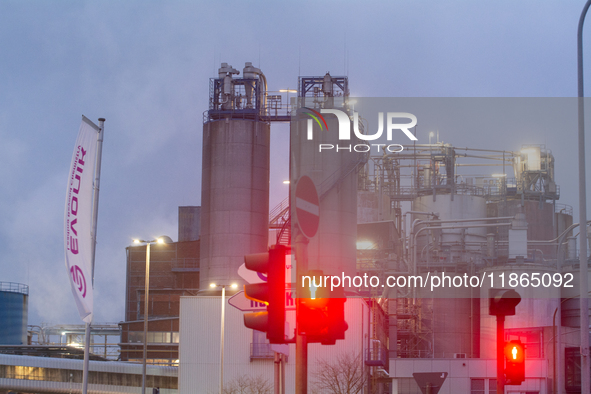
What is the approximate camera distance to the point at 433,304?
45.2 metres

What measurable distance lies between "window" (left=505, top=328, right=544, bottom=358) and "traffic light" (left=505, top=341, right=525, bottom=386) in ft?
104

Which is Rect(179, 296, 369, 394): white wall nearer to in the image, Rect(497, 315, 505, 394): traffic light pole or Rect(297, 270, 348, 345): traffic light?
Rect(497, 315, 505, 394): traffic light pole

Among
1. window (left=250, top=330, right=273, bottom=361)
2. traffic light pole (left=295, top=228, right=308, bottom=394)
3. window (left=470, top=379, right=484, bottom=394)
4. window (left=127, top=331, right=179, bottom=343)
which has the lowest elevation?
window (left=470, top=379, right=484, bottom=394)

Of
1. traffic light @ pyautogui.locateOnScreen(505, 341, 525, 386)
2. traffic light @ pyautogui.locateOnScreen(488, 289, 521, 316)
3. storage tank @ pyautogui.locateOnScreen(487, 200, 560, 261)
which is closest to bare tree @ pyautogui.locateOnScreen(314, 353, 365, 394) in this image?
traffic light @ pyautogui.locateOnScreen(505, 341, 525, 386)

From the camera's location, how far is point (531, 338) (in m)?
40.9

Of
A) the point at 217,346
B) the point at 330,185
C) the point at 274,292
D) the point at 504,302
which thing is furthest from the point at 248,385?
the point at 274,292

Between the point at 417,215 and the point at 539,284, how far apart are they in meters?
14.6

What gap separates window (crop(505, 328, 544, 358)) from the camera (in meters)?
40.5

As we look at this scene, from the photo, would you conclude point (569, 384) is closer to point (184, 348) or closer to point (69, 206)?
point (184, 348)

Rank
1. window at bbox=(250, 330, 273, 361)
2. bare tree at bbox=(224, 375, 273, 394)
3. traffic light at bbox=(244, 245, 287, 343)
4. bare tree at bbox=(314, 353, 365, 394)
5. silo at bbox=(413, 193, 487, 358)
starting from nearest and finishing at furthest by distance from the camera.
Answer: traffic light at bbox=(244, 245, 287, 343) < bare tree at bbox=(314, 353, 365, 394) < bare tree at bbox=(224, 375, 273, 394) < window at bbox=(250, 330, 273, 361) < silo at bbox=(413, 193, 487, 358)

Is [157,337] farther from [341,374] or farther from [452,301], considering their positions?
[341,374]

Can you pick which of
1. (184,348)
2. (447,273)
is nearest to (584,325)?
(184,348)

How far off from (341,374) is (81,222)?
67.8ft

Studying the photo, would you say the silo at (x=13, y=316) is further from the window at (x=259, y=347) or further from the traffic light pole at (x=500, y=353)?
the traffic light pole at (x=500, y=353)
